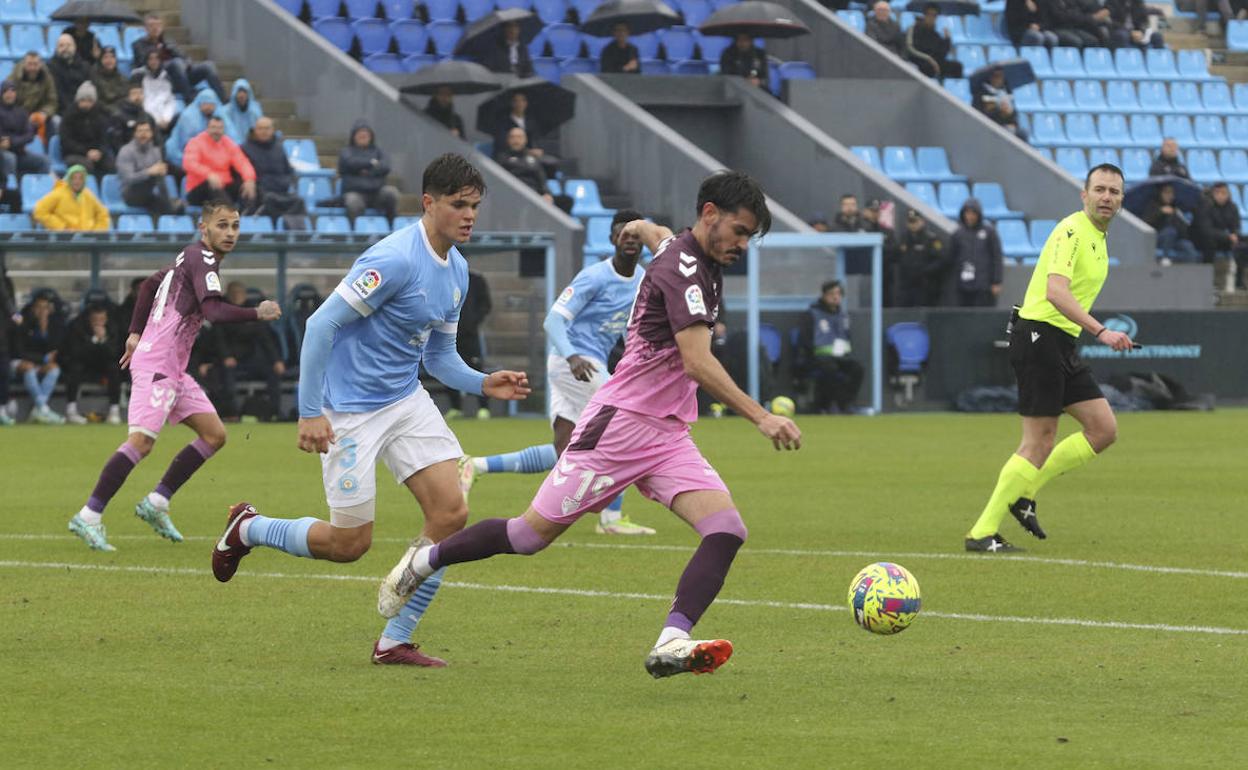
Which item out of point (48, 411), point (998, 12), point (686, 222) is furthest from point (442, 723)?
point (998, 12)

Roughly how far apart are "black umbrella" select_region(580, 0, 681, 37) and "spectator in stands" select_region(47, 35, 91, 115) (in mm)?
8880

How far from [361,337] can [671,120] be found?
26655mm

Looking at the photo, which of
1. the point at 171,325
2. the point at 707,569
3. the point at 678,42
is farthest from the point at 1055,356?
the point at 678,42

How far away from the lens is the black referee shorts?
12.3 metres

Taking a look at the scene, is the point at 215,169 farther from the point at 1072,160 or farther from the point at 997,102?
the point at 1072,160

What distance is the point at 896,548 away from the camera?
40.9 feet

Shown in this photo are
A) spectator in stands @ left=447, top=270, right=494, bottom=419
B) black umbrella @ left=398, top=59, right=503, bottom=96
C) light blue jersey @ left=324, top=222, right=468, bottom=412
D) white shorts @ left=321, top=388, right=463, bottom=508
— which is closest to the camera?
light blue jersey @ left=324, top=222, right=468, bottom=412

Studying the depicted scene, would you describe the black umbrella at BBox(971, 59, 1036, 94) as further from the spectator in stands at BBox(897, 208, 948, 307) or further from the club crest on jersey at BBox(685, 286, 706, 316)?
the club crest on jersey at BBox(685, 286, 706, 316)

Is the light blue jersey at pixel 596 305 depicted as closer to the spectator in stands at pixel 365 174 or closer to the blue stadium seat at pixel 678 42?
the spectator in stands at pixel 365 174

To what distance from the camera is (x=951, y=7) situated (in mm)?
38812

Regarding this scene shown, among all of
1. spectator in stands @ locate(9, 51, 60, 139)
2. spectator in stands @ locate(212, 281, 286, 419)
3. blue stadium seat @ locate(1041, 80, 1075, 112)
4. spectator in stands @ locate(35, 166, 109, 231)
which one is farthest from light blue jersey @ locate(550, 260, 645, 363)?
blue stadium seat @ locate(1041, 80, 1075, 112)

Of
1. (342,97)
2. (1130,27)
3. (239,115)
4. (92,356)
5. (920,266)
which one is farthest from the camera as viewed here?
(1130,27)

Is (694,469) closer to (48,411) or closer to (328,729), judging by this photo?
(328,729)

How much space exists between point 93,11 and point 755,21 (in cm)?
1020
